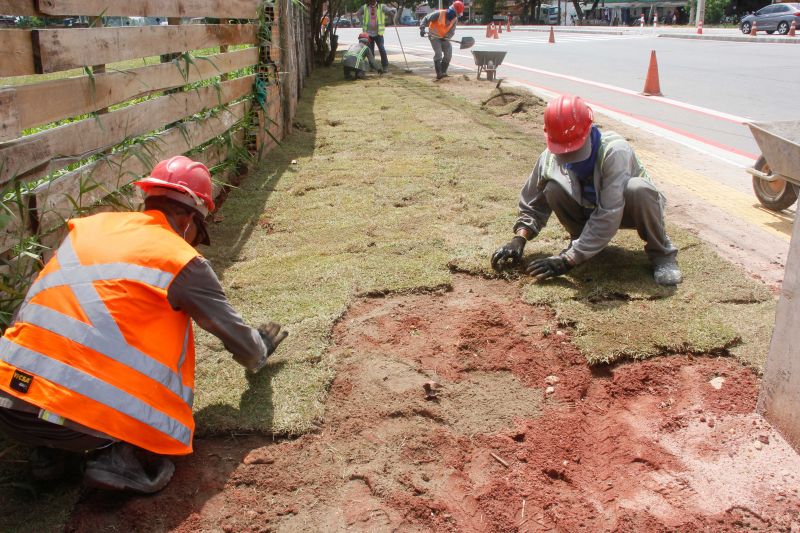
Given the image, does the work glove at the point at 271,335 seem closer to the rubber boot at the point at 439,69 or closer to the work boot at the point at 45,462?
the work boot at the point at 45,462

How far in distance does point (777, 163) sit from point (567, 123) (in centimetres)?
176

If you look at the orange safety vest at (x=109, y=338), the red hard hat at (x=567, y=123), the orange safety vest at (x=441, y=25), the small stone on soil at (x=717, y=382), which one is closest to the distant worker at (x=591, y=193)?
the red hard hat at (x=567, y=123)

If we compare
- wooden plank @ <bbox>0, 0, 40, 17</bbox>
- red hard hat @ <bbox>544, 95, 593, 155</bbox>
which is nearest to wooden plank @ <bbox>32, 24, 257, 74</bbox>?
wooden plank @ <bbox>0, 0, 40, 17</bbox>

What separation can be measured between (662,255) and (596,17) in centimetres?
5882

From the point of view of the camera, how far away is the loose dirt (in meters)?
2.44

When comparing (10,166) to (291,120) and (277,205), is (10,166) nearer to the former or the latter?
(277,205)

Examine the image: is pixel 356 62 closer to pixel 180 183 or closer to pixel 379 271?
pixel 379 271

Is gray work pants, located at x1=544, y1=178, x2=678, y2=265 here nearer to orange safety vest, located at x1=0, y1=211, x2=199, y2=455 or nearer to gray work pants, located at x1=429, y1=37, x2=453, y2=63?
orange safety vest, located at x1=0, y1=211, x2=199, y2=455

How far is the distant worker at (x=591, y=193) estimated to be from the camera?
3.76 m

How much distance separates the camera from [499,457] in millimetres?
2723

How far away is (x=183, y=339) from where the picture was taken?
275 centimetres

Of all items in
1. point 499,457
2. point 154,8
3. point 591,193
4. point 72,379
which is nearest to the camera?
point 72,379

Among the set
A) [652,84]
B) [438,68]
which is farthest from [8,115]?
[438,68]

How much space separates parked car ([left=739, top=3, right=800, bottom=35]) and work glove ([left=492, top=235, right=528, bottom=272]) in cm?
2672
